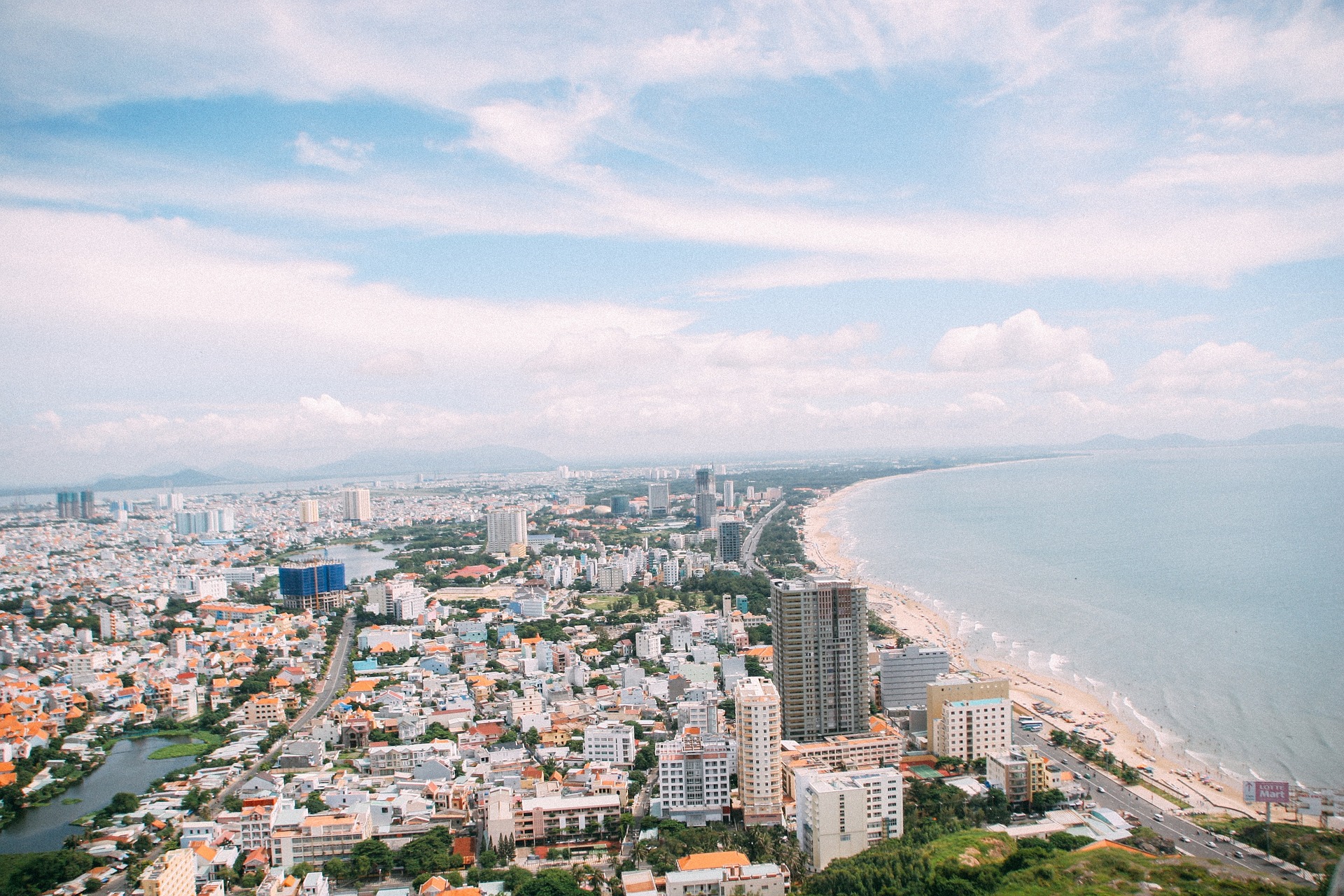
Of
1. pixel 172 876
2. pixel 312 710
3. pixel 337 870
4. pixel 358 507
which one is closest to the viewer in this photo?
pixel 172 876

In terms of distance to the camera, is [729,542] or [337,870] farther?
[729,542]

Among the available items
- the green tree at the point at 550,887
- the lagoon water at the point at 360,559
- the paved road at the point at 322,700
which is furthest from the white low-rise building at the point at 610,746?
the lagoon water at the point at 360,559

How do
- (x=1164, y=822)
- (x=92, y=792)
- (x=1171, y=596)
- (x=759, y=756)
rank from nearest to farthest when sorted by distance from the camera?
(x=1164, y=822) < (x=759, y=756) < (x=92, y=792) < (x=1171, y=596)

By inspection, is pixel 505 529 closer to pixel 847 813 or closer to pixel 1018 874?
pixel 847 813

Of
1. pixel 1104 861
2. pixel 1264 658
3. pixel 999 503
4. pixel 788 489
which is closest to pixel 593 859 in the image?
pixel 1104 861

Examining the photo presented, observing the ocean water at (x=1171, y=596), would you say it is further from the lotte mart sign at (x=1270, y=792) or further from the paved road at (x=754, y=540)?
the paved road at (x=754, y=540)

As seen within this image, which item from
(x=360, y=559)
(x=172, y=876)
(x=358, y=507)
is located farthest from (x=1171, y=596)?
(x=358, y=507)
